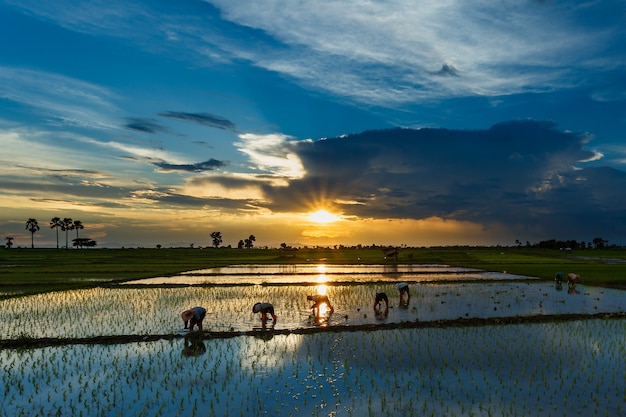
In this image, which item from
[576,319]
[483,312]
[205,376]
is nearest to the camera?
[205,376]

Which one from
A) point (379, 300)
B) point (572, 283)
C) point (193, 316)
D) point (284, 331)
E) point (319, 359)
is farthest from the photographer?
point (572, 283)

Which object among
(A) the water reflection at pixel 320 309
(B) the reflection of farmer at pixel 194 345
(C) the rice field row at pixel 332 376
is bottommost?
(C) the rice field row at pixel 332 376

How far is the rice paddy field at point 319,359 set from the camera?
28.5 ft

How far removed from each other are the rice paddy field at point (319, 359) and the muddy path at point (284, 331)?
66mm

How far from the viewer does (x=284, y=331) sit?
14.5 meters

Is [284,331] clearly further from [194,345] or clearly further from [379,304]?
[379,304]

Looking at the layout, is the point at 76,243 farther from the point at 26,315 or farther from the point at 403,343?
the point at 403,343

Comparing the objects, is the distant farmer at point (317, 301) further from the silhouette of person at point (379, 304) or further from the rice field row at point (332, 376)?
the rice field row at point (332, 376)

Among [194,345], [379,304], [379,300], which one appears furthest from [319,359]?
[379,304]

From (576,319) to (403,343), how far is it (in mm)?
8554

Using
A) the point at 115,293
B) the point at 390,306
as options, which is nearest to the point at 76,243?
the point at 115,293

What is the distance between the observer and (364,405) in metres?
8.54

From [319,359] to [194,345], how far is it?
4.26 metres

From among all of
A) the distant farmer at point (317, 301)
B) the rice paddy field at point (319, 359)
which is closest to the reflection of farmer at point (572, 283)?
the rice paddy field at point (319, 359)
